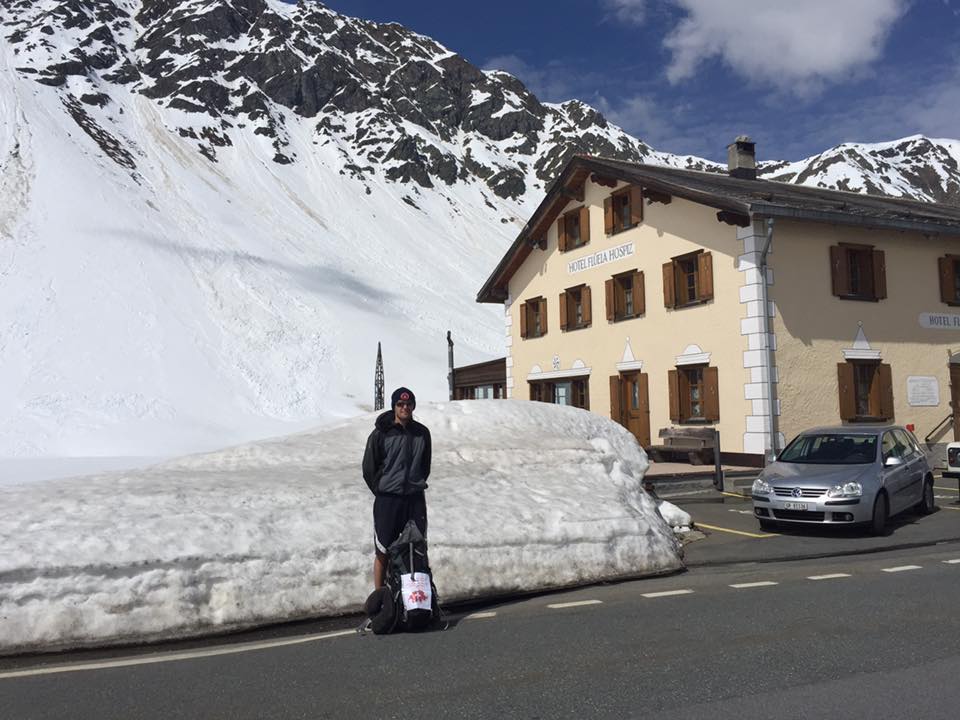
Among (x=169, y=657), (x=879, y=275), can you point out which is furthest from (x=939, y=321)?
(x=169, y=657)

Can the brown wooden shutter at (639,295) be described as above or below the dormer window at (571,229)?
below

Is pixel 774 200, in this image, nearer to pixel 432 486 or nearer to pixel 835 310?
pixel 835 310

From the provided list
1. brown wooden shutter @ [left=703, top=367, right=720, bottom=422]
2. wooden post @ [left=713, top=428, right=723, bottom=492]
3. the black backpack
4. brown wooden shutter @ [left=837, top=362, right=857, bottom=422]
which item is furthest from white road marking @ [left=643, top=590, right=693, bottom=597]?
brown wooden shutter @ [left=837, top=362, right=857, bottom=422]

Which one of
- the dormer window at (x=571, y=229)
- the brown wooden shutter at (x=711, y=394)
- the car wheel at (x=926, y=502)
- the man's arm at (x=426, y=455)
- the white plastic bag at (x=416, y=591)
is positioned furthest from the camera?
the dormer window at (x=571, y=229)

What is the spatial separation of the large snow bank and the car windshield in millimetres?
3181

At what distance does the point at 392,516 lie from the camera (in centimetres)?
609

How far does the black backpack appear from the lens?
588 cm

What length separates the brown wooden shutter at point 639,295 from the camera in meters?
20.4

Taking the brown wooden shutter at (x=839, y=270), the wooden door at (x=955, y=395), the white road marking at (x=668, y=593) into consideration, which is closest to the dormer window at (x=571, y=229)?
the brown wooden shutter at (x=839, y=270)

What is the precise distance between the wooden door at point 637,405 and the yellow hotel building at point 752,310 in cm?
4

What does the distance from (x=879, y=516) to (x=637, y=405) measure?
1046 centimetres

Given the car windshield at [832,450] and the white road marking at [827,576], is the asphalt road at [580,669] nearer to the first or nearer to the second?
the white road marking at [827,576]

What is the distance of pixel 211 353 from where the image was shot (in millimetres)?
46781

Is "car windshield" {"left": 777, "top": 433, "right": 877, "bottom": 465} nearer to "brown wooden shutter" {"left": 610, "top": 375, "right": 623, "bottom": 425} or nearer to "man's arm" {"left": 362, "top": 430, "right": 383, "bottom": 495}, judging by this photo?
"man's arm" {"left": 362, "top": 430, "right": 383, "bottom": 495}
